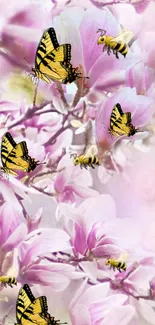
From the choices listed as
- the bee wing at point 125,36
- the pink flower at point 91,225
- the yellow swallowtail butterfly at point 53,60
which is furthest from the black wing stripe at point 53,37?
the pink flower at point 91,225

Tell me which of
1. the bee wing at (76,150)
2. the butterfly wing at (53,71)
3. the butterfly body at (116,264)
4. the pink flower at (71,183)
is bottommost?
the butterfly body at (116,264)

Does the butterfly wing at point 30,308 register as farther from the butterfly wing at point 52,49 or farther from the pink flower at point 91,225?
the butterfly wing at point 52,49

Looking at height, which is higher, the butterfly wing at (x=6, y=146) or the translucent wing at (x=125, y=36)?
the translucent wing at (x=125, y=36)

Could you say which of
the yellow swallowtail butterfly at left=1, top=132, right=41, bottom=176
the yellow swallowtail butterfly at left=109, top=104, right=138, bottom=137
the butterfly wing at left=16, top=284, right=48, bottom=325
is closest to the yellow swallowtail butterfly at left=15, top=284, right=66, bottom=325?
the butterfly wing at left=16, top=284, right=48, bottom=325

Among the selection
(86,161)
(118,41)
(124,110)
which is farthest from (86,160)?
(118,41)

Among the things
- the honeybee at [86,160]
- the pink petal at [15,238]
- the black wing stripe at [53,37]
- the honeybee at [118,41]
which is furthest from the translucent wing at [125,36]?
the pink petal at [15,238]

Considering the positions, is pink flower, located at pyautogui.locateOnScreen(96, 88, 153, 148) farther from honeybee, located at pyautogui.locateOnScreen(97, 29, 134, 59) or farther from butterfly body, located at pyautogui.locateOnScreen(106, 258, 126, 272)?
butterfly body, located at pyautogui.locateOnScreen(106, 258, 126, 272)
